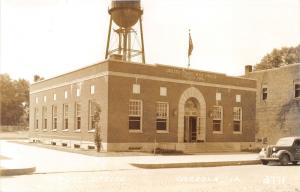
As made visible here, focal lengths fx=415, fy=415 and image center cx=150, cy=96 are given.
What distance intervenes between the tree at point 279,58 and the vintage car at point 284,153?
4151 cm

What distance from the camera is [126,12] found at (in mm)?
33062

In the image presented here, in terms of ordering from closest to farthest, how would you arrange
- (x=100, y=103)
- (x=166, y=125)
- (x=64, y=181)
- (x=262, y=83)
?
(x=64, y=181) < (x=100, y=103) < (x=166, y=125) < (x=262, y=83)

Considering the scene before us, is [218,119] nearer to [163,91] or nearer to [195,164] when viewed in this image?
[163,91]

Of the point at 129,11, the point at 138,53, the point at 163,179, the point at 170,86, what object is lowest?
the point at 163,179

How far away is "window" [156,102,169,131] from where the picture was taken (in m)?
28.8

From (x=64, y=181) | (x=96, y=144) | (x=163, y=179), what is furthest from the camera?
(x=96, y=144)

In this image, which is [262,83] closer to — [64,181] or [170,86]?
[170,86]

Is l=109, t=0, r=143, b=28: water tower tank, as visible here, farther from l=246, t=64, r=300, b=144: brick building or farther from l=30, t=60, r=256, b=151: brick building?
l=246, t=64, r=300, b=144: brick building

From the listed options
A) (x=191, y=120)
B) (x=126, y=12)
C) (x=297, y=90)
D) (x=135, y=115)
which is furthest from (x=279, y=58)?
(x=135, y=115)

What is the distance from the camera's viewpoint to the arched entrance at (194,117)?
101ft

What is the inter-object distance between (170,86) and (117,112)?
4889 millimetres

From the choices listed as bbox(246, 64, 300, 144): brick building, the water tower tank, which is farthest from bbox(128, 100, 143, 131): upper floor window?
bbox(246, 64, 300, 144): brick building

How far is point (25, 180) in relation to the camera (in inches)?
518

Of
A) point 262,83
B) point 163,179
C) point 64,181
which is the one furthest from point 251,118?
point 64,181
